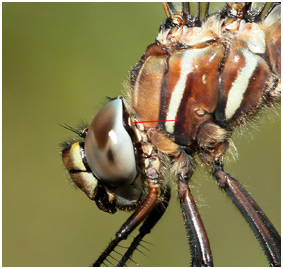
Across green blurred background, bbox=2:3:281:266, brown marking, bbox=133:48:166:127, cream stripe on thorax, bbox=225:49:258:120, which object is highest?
cream stripe on thorax, bbox=225:49:258:120

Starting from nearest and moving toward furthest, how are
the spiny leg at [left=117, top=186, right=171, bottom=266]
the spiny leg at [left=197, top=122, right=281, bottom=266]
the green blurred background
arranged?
1. the spiny leg at [left=197, top=122, right=281, bottom=266]
2. the spiny leg at [left=117, top=186, right=171, bottom=266]
3. the green blurred background

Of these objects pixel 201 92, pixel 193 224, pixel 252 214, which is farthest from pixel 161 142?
pixel 252 214

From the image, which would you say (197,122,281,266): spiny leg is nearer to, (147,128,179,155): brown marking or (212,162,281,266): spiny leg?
(212,162,281,266): spiny leg

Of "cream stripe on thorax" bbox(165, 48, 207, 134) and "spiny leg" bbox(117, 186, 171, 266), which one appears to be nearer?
"cream stripe on thorax" bbox(165, 48, 207, 134)

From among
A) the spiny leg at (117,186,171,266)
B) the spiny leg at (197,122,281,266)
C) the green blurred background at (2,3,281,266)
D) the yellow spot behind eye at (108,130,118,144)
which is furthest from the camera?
the green blurred background at (2,3,281,266)

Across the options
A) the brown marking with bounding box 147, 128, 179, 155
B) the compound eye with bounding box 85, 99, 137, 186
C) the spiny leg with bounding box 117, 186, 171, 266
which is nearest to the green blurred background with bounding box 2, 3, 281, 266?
the spiny leg with bounding box 117, 186, 171, 266

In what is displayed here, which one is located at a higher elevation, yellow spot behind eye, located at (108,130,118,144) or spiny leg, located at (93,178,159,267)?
yellow spot behind eye, located at (108,130,118,144)
